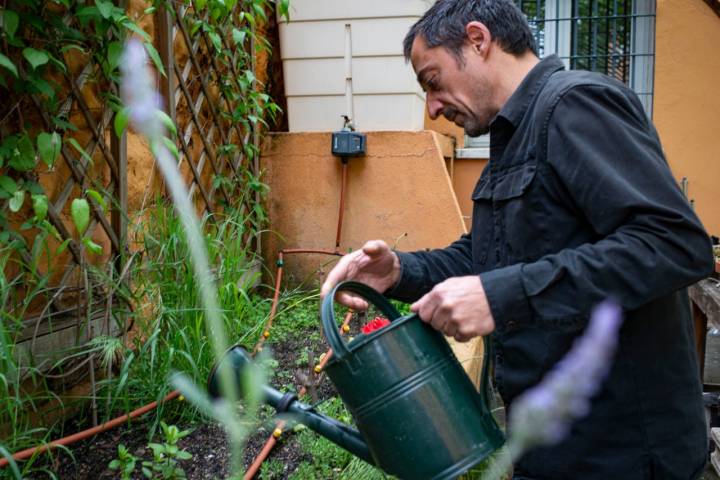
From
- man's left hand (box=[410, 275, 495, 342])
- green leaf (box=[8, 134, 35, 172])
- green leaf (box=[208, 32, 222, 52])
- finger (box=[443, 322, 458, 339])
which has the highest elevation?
green leaf (box=[208, 32, 222, 52])

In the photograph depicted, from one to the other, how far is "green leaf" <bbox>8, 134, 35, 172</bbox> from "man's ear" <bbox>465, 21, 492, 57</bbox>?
1.30 m

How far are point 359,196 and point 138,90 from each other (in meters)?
1.81

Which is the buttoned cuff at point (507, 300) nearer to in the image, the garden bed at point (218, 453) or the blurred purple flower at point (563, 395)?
the blurred purple flower at point (563, 395)

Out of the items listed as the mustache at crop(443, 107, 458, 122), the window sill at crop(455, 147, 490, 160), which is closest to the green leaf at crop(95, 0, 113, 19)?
the mustache at crop(443, 107, 458, 122)

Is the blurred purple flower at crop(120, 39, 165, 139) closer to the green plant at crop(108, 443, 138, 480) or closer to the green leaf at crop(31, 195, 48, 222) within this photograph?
the green leaf at crop(31, 195, 48, 222)

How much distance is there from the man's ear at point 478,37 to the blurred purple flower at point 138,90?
4.16 ft

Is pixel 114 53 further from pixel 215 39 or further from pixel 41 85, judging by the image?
pixel 215 39

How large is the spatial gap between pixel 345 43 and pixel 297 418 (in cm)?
321

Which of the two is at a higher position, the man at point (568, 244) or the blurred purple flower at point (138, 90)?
the blurred purple flower at point (138, 90)

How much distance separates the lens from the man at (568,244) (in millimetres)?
1008

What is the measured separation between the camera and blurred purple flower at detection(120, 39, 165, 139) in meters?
2.20

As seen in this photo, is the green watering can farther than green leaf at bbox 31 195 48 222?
No

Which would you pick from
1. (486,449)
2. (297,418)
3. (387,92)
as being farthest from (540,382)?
(387,92)

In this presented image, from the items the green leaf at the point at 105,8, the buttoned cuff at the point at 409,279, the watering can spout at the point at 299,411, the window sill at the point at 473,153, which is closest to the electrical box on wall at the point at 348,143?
the window sill at the point at 473,153
